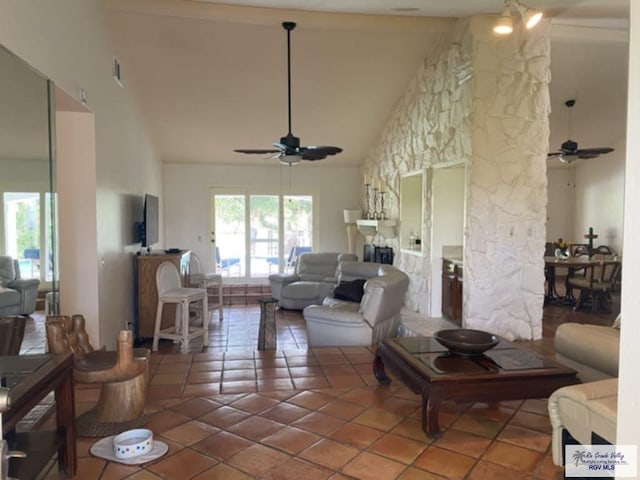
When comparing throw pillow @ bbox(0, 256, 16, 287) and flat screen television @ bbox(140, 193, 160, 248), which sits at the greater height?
flat screen television @ bbox(140, 193, 160, 248)

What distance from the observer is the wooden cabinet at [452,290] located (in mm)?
5105

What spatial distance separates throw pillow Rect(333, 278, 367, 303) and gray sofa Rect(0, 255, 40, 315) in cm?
354

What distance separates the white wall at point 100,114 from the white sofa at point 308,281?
2554 millimetres

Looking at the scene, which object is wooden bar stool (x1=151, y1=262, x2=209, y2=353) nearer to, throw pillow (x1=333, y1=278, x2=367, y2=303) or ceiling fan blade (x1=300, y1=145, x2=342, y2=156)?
throw pillow (x1=333, y1=278, x2=367, y2=303)

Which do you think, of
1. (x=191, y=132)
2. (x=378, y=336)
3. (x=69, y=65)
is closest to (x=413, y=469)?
(x=378, y=336)

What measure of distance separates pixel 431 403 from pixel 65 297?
3.09 metres

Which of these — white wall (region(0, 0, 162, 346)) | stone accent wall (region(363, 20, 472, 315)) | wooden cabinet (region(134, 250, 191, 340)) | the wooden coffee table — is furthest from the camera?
wooden cabinet (region(134, 250, 191, 340))

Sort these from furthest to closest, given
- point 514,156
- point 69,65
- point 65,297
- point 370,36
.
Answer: point 370,36 → point 514,156 → point 65,297 → point 69,65

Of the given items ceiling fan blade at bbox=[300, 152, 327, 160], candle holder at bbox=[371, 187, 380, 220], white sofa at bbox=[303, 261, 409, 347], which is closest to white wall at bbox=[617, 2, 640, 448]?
white sofa at bbox=[303, 261, 409, 347]

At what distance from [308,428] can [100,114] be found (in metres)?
3.34

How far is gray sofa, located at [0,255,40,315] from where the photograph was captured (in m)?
2.42

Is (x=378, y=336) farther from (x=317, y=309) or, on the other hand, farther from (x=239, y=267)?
(x=239, y=267)

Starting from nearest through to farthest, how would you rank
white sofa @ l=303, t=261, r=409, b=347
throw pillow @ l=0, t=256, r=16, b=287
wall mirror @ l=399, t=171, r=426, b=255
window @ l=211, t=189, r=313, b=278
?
throw pillow @ l=0, t=256, r=16, b=287 < white sofa @ l=303, t=261, r=409, b=347 < wall mirror @ l=399, t=171, r=426, b=255 < window @ l=211, t=189, r=313, b=278

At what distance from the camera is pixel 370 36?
5.30 metres
